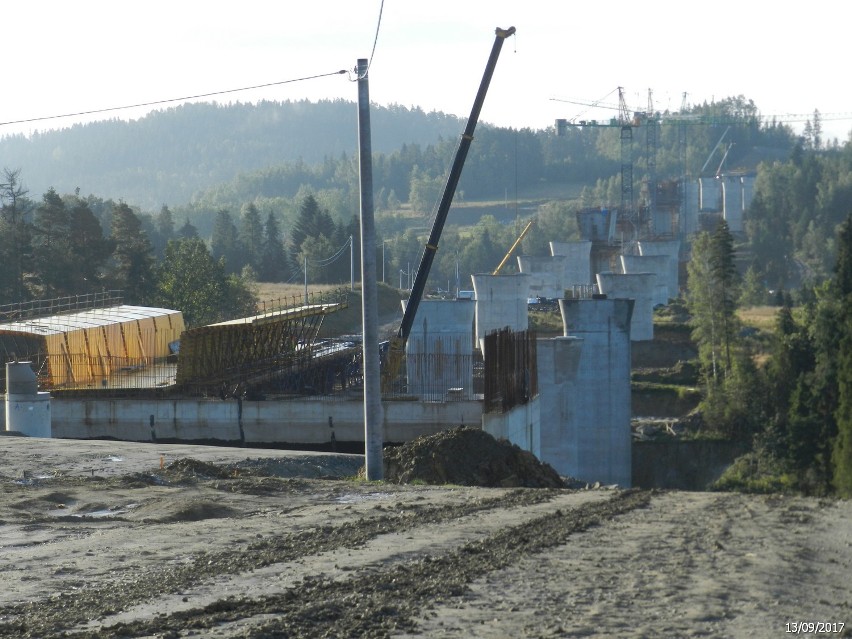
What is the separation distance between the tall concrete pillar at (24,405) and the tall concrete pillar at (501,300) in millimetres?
38460

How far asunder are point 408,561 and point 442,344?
34.4 meters

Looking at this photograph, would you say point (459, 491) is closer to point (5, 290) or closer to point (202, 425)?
point (202, 425)

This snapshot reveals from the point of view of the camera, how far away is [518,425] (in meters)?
30.1

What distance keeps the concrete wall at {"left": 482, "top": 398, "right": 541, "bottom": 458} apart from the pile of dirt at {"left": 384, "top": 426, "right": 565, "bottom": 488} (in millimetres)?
6216

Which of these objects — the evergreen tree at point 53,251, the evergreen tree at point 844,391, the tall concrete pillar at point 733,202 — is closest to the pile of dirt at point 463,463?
the evergreen tree at point 844,391

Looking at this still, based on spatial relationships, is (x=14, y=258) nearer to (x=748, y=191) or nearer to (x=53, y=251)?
(x=53, y=251)

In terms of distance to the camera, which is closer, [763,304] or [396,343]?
[396,343]

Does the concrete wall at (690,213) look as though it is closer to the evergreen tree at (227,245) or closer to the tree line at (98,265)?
the evergreen tree at (227,245)

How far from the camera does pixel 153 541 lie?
11016 millimetres

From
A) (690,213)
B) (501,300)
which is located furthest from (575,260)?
(690,213)

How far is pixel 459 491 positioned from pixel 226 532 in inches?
155

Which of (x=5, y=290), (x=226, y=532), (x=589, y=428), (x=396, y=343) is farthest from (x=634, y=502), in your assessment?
(x=5, y=290)
